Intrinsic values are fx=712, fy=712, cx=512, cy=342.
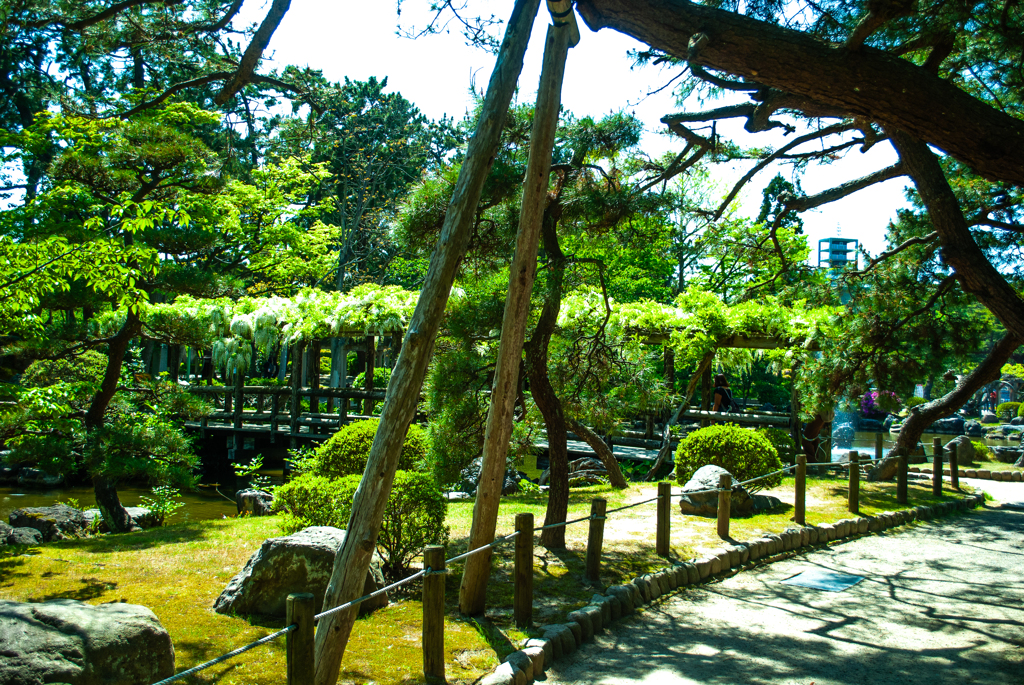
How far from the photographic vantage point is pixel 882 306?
989 centimetres

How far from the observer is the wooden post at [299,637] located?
3.09 metres

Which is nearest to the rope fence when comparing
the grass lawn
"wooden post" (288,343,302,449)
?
the grass lawn

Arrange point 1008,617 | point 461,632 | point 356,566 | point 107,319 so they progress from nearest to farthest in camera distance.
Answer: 1. point 356,566
2. point 461,632
3. point 1008,617
4. point 107,319

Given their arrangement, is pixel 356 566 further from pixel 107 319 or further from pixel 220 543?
pixel 107 319

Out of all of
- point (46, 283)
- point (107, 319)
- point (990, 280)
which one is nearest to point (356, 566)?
point (46, 283)

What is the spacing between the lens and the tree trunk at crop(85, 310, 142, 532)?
8.16 m

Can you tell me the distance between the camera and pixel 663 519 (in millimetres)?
6953

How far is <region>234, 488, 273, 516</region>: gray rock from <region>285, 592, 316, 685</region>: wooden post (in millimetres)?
7140

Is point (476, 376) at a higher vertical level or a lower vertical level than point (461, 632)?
higher

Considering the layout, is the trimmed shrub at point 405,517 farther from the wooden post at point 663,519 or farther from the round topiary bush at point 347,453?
the round topiary bush at point 347,453

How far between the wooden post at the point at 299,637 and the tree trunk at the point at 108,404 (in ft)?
19.6

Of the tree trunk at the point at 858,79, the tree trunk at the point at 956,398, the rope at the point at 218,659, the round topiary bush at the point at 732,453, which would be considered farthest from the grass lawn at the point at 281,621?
the tree trunk at the point at 858,79

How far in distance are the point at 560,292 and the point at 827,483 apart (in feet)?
25.3

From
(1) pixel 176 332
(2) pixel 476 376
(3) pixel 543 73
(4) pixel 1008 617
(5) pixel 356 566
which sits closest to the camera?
(5) pixel 356 566
